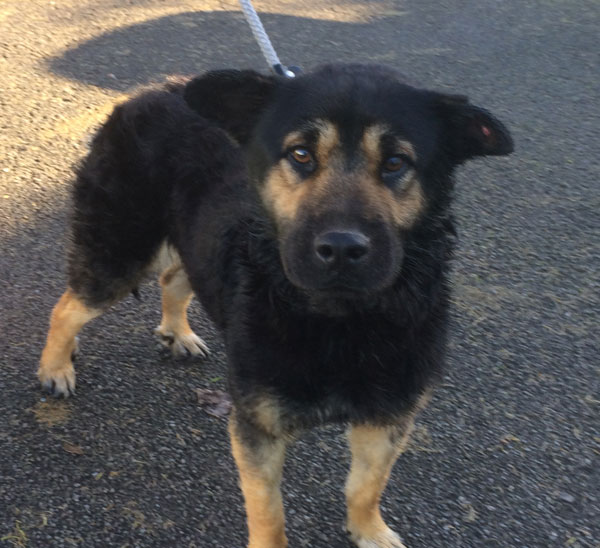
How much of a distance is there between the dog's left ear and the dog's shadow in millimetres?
5153

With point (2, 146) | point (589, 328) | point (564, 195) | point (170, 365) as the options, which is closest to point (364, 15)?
point (564, 195)

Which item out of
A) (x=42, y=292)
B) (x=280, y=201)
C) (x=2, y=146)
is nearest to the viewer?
(x=280, y=201)

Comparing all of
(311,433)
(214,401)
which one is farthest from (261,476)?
(214,401)

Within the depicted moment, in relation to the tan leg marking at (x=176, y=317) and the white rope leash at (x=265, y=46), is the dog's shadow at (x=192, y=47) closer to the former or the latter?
the tan leg marking at (x=176, y=317)

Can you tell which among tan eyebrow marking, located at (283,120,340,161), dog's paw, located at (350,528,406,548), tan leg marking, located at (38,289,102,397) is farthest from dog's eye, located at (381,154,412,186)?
tan leg marking, located at (38,289,102,397)

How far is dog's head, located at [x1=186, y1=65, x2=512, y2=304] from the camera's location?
2656mm

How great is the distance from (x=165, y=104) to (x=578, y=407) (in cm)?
285

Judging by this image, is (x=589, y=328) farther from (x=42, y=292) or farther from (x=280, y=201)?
(x=42, y=292)

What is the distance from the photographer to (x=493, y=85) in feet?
28.0

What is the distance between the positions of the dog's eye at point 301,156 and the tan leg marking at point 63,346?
170 cm

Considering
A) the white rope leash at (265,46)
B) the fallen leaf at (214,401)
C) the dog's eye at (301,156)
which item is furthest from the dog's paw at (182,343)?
the dog's eye at (301,156)

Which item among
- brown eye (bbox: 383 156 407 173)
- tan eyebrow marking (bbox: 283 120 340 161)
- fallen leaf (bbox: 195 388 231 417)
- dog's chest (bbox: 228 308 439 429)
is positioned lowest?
fallen leaf (bbox: 195 388 231 417)

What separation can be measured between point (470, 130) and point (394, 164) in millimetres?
401

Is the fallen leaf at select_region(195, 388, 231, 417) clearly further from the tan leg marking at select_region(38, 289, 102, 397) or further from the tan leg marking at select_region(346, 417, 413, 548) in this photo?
the tan leg marking at select_region(346, 417, 413, 548)
